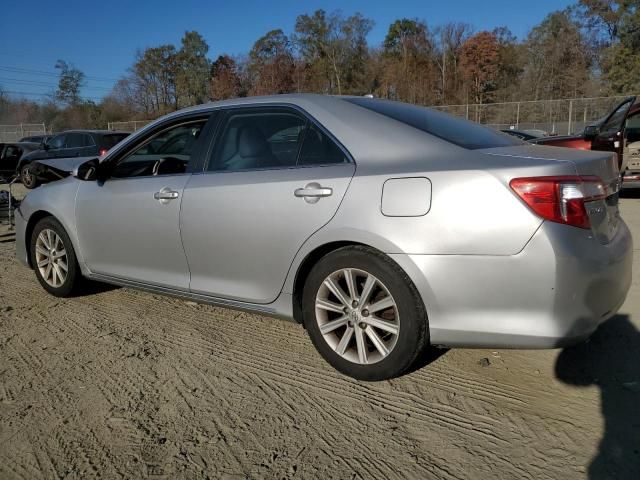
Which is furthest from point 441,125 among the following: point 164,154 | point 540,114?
point 540,114

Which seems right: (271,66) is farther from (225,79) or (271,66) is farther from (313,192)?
(313,192)

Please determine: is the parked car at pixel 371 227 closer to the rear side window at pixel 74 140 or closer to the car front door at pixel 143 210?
the car front door at pixel 143 210

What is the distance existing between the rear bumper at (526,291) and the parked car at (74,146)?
13.4 metres

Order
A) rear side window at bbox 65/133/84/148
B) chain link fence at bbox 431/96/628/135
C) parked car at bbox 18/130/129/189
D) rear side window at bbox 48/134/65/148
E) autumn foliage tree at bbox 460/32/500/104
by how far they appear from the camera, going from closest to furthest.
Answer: parked car at bbox 18/130/129/189 < rear side window at bbox 65/133/84/148 < rear side window at bbox 48/134/65/148 < chain link fence at bbox 431/96/628/135 < autumn foliage tree at bbox 460/32/500/104

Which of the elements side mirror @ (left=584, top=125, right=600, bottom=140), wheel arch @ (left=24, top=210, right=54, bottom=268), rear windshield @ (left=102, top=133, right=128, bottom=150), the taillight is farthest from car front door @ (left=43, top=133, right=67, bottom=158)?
the taillight

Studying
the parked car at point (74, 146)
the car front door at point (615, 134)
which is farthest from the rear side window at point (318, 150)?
the parked car at point (74, 146)

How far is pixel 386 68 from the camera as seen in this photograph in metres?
54.3

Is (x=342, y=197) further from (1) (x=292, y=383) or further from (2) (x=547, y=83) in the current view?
(2) (x=547, y=83)

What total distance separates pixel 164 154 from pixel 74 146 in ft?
41.3

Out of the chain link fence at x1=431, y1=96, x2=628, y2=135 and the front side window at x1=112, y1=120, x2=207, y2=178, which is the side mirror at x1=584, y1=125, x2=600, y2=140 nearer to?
the front side window at x1=112, y1=120, x2=207, y2=178

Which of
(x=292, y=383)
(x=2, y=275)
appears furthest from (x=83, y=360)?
(x=2, y=275)

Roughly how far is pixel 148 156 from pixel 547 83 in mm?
51625

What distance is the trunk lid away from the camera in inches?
103

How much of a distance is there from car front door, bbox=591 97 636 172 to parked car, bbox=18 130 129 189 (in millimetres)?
11201
